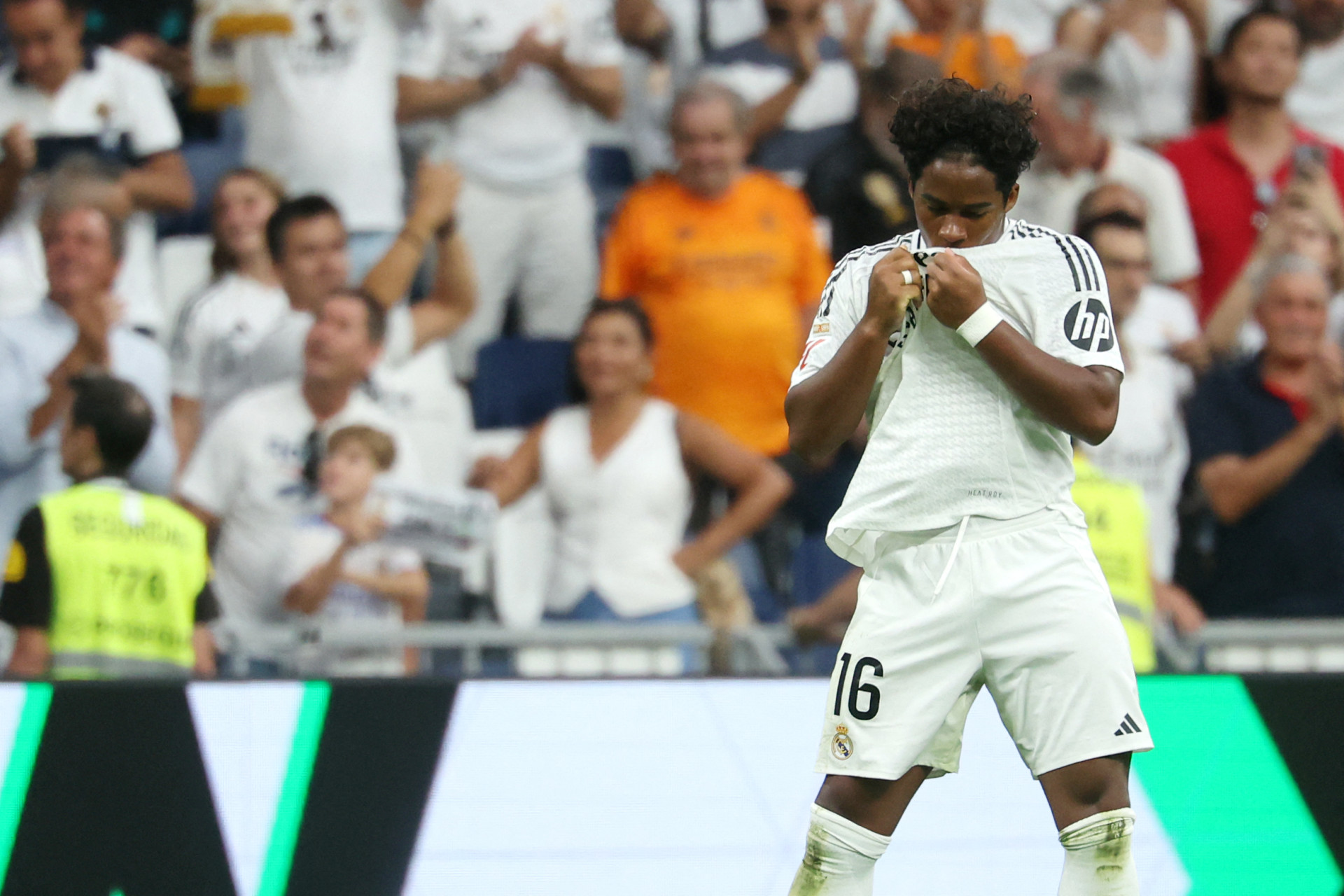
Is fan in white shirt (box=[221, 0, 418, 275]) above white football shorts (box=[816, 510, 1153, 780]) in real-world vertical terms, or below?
above

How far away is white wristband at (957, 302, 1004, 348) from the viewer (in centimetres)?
297

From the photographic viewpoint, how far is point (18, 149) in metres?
6.71

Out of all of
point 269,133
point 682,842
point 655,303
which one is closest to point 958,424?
point 682,842

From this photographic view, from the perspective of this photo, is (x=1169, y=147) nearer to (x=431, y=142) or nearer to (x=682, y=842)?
(x=431, y=142)

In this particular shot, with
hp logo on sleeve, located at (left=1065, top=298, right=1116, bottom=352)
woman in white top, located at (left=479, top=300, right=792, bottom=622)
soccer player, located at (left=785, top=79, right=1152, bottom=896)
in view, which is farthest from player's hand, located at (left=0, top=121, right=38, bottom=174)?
hp logo on sleeve, located at (left=1065, top=298, right=1116, bottom=352)

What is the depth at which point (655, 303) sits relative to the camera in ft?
22.5

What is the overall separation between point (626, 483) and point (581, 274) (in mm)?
1354

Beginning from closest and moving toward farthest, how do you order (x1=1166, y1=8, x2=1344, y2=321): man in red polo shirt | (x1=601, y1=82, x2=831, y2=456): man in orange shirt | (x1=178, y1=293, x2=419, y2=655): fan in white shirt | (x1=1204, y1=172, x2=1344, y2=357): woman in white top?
(x1=178, y1=293, x2=419, y2=655): fan in white shirt
(x1=601, y1=82, x2=831, y2=456): man in orange shirt
(x1=1204, y1=172, x2=1344, y2=357): woman in white top
(x1=1166, y1=8, x2=1344, y2=321): man in red polo shirt

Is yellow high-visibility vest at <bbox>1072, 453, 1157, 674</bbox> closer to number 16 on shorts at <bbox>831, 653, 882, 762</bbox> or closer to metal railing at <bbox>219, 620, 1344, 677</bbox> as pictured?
metal railing at <bbox>219, 620, 1344, 677</bbox>

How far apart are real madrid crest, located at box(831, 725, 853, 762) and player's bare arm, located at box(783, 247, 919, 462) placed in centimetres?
51

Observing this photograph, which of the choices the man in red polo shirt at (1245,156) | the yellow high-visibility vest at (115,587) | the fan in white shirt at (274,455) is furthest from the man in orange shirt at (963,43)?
the yellow high-visibility vest at (115,587)

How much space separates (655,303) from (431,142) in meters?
1.25

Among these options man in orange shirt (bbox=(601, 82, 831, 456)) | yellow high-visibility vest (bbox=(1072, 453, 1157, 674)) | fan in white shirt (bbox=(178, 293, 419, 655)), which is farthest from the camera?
man in orange shirt (bbox=(601, 82, 831, 456))

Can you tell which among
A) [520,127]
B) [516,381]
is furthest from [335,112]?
[516,381]
